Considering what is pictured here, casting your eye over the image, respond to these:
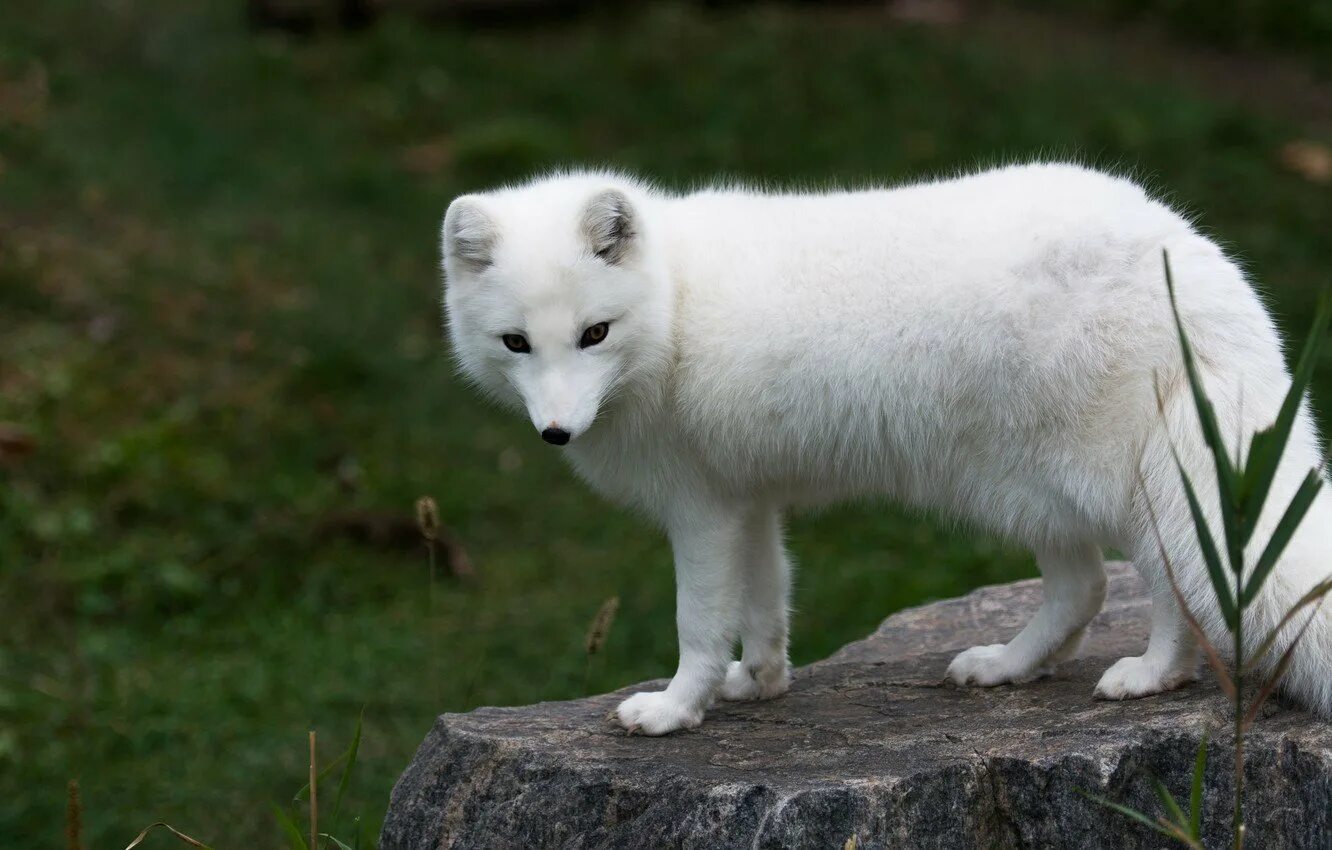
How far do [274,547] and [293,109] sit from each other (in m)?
5.72

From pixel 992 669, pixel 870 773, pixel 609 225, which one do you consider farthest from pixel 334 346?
pixel 870 773

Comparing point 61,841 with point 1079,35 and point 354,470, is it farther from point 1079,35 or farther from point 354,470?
point 1079,35

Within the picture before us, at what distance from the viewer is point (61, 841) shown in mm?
5078

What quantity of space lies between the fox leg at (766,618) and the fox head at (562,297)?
2.44 feet

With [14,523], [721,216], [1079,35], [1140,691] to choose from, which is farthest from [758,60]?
[1140,691]

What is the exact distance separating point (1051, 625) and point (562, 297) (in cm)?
173

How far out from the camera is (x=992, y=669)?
4422 mm

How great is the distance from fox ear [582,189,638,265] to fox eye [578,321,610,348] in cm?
18

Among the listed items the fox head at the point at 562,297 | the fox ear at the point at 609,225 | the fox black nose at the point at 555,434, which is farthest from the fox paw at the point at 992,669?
the fox ear at the point at 609,225

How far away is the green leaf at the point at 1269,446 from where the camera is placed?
111 inches

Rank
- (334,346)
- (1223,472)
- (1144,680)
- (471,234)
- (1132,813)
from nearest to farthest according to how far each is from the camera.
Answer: (1223,472) → (1132,813) → (1144,680) → (471,234) → (334,346)

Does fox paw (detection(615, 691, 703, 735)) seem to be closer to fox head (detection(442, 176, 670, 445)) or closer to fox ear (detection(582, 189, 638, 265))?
fox head (detection(442, 176, 670, 445))

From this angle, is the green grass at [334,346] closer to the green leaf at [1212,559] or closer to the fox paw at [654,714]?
the fox paw at [654,714]

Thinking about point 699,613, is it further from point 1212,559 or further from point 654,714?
point 1212,559
